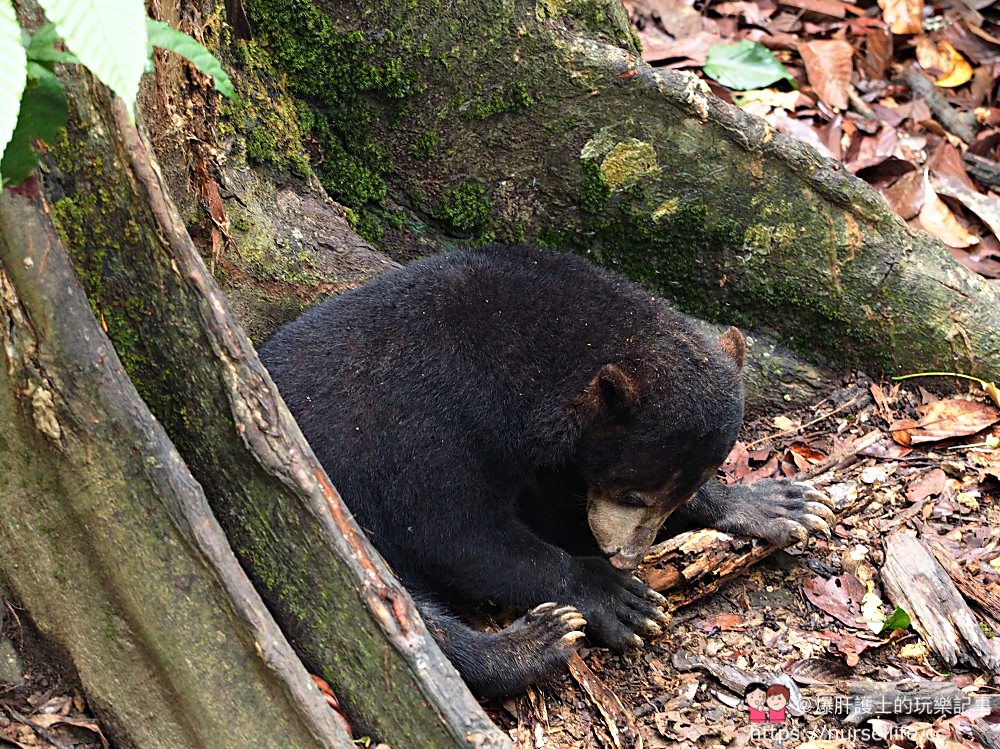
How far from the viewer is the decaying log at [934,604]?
4.14 m

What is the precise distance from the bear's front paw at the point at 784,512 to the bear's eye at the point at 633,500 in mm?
558

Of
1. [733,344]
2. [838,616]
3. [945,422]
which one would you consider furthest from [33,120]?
[945,422]

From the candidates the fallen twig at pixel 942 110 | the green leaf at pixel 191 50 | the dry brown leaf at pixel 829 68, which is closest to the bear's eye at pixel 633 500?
the green leaf at pixel 191 50

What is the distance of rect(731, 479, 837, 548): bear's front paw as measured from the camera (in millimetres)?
4586

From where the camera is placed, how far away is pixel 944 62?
844 cm

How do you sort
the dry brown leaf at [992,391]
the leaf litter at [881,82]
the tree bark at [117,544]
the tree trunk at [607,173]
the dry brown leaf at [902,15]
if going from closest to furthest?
the tree bark at [117,544] → the tree trunk at [607,173] → the dry brown leaf at [992,391] → the leaf litter at [881,82] → the dry brown leaf at [902,15]

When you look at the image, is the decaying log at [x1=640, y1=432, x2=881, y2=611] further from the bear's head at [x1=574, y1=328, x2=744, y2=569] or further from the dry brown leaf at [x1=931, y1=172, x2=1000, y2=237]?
the dry brown leaf at [x1=931, y1=172, x2=1000, y2=237]

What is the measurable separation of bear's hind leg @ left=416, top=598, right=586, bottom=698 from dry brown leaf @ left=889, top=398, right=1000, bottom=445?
2285 millimetres

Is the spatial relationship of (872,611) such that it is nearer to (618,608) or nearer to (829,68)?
(618,608)

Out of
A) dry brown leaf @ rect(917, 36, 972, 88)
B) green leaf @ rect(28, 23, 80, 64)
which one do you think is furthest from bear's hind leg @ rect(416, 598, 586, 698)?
dry brown leaf @ rect(917, 36, 972, 88)

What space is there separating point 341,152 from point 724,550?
2728 mm

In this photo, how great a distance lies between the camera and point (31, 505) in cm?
287

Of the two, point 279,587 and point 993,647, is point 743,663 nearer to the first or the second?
point 993,647

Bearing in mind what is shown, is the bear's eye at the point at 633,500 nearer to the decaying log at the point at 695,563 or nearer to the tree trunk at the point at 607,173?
the decaying log at the point at 695,563
